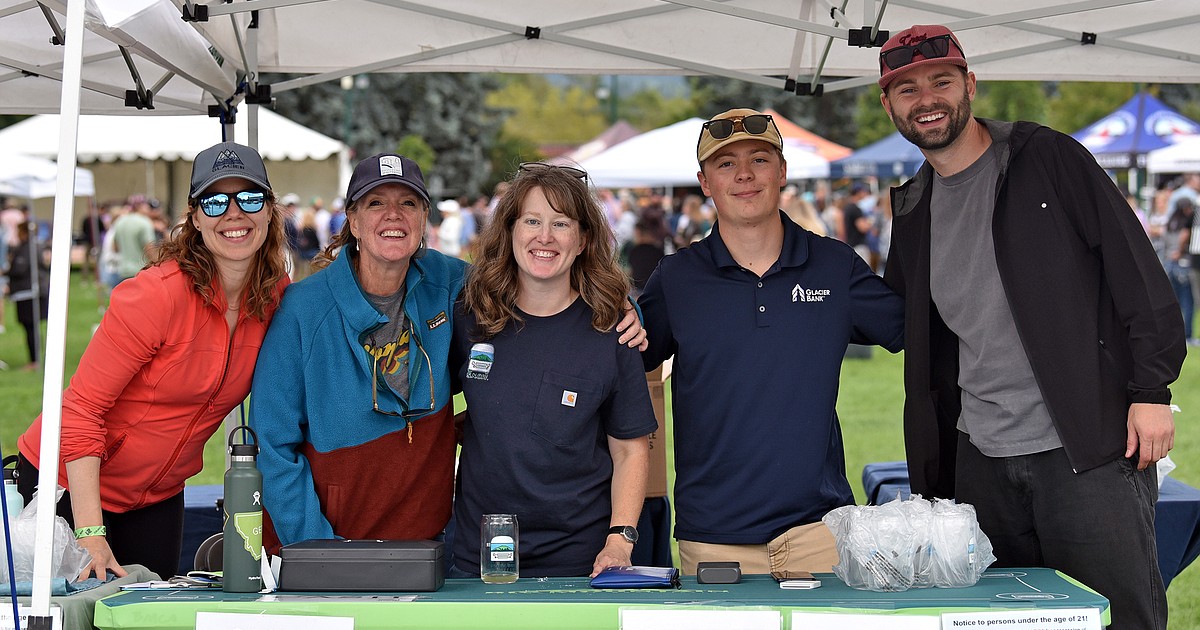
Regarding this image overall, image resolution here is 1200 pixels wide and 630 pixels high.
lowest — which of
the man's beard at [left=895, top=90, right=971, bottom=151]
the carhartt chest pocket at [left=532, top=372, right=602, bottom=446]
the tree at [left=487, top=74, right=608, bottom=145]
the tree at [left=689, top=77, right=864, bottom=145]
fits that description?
the carhartt chest pocket at [left=532, top=372, right=602, bottom=446]

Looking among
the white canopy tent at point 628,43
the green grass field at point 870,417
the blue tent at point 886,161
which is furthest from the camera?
the blue tent at point 886,161

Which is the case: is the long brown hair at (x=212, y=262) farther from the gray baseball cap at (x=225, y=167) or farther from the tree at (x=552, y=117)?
the tree at (x=552, y=117)

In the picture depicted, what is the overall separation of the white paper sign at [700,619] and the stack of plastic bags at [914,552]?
28 cm

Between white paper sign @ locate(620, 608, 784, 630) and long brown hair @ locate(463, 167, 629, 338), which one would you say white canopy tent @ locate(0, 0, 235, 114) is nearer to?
long brown hair @ locate(463, 167, 629, 338)

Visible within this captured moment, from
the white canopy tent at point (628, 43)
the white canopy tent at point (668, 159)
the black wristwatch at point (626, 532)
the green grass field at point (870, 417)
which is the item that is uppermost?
the white canopy tent at point (668, 159)

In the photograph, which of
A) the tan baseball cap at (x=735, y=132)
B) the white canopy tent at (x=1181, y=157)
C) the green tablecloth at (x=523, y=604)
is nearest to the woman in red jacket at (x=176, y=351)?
the green tablecloth at (x=523, y=604)

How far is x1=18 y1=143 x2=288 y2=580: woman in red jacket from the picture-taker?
260cm

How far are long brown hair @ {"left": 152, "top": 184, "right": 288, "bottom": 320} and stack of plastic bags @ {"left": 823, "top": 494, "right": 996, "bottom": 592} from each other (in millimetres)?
1524

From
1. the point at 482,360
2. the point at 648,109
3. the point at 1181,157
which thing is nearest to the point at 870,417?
the point at 482,360

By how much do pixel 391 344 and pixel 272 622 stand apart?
800mm

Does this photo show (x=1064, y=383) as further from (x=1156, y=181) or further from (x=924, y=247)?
(x=1156, y=181)

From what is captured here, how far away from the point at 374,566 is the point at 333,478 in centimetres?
47

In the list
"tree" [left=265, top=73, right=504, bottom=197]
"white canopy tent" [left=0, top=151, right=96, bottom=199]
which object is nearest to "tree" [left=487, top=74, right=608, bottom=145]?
"tree" [left=265, top=73, right=504, bottom=197]

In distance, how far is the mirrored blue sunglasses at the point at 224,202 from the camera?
2682 millimetres
